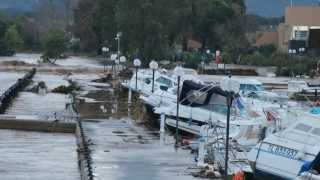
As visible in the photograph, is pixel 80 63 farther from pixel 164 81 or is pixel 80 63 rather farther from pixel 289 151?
pixel 289 151

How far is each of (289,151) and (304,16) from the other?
247 feet

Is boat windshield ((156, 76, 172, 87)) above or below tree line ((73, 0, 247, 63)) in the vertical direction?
below

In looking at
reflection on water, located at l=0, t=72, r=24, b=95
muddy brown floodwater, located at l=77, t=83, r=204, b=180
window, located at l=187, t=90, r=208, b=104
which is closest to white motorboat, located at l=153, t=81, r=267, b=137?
window, located at l=187, t=90, r=208, b=104

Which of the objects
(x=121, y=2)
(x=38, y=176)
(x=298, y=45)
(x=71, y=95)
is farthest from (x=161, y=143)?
(x=298, y=45)

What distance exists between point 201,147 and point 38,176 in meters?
3.93

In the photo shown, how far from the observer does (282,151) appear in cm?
1692

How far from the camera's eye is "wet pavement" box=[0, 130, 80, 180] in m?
18.6

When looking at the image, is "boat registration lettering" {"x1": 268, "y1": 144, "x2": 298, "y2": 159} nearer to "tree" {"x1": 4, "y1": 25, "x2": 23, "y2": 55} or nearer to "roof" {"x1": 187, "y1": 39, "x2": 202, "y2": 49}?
→ "roof" {"x1": 187, "y1": 39, "x2": 202, "y2": 49}

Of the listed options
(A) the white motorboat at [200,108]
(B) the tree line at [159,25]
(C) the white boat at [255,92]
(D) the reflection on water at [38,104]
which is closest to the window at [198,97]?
(A) the white motorboat at [200,108]

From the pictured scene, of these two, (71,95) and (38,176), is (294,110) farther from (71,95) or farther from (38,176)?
(71,95)

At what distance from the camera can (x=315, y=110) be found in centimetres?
1814

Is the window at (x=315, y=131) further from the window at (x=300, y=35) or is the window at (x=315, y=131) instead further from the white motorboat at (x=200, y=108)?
the window at (x=300, y=35)

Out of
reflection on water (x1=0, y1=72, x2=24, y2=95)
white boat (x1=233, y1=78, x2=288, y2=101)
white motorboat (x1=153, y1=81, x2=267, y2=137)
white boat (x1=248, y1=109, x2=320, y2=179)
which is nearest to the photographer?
white boat (x1=248, y1=109, x2=320, y2=179)

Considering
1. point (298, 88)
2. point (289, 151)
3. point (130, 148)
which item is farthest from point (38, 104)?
point (289, 151)
